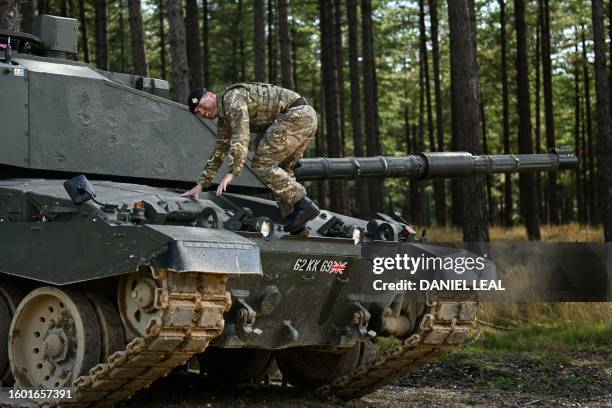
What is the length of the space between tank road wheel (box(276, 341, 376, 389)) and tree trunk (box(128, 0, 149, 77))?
29.7 ft

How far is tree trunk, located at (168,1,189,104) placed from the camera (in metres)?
17.0

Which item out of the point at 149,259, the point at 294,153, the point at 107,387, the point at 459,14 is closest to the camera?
the point at 149,259

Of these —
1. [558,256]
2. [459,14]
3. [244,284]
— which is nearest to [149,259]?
[244,284]

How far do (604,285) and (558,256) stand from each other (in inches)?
48.7

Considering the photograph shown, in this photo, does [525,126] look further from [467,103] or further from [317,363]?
[317,363]

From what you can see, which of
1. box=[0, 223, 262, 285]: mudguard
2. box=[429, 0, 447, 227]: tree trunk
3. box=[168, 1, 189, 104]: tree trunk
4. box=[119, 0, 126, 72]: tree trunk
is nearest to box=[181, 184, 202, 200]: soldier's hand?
box=[0, 223, 262, 285]: mudguard

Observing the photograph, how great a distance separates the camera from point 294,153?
880 centimetres

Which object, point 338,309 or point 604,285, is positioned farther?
point 604,285

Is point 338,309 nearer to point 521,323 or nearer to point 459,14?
point 521,323

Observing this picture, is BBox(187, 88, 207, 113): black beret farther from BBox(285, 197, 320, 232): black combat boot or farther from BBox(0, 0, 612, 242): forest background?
BBox(0, 0, 612, 242): forest background

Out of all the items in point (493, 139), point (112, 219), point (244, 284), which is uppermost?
point (493, 139)

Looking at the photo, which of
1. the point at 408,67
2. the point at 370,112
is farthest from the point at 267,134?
the point at 408,67

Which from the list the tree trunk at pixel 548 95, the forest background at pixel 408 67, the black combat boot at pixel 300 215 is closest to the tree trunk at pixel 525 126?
the forest background at pixel 408 67

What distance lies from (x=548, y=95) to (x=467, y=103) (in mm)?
15376
